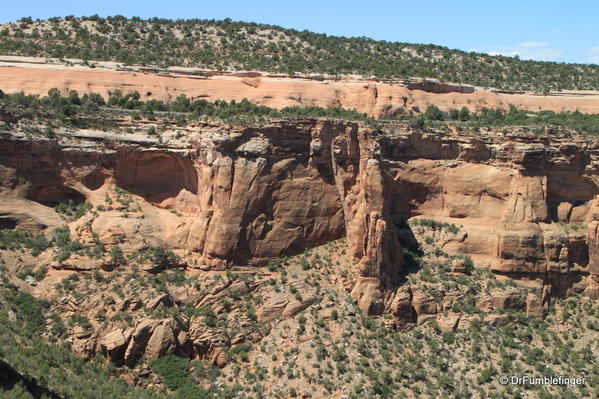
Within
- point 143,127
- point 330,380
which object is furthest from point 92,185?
point 330,380

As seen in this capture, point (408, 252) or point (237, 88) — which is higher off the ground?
point (237, 88)

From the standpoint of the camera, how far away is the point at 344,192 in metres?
47.0

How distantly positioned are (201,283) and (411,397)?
1244cm

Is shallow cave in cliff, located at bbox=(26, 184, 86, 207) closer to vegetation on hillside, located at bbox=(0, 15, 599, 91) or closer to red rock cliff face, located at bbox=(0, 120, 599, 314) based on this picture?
red rock cliff face, located at bbox=(0, 120, 599, 314)

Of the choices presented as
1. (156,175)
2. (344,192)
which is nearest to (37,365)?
(156,175)

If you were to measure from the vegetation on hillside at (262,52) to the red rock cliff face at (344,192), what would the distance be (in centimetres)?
1211

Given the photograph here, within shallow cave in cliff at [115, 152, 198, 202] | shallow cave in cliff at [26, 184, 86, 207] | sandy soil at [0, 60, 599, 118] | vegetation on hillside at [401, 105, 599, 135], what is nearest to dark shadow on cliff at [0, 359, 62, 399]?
shallow cave in cliff at [26, 184, 86, 207]

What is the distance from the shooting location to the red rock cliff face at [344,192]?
44.8m

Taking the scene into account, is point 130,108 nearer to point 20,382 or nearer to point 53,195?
point 53,195

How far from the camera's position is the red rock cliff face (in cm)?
4481

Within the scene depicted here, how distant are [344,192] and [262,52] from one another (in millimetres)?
19598

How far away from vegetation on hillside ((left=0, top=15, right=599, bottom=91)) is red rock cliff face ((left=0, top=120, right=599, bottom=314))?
1211 cm

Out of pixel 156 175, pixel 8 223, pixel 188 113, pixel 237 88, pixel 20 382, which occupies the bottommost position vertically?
pixel 20 382

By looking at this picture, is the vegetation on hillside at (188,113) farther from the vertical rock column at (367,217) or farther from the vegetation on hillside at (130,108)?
the vertical rock column at (367,217)
